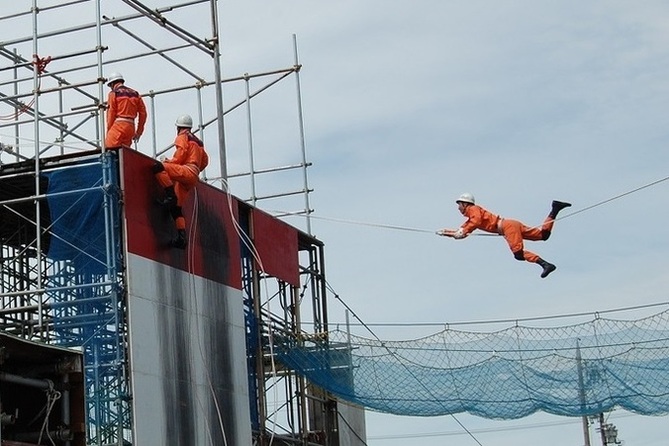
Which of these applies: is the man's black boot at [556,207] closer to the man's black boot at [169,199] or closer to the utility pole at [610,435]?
the man's black boot at [169,199]

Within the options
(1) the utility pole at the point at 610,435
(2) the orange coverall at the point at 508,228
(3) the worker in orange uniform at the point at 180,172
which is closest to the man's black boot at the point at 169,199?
(3) the worker in orange uniform at the point at 180,172

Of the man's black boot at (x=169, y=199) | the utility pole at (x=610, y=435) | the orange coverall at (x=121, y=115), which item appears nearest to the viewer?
the orange coverall at (x=121, y=115)

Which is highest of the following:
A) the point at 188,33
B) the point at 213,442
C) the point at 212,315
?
the point at 188,33

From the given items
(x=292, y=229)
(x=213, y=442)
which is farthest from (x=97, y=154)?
(x=292, y=229)

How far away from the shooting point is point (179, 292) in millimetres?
27188

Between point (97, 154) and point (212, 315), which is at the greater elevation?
point (97, 154)

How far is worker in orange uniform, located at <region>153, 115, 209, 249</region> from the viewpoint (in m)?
27.0

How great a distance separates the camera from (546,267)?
2692 centimetres

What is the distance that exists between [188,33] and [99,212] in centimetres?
635

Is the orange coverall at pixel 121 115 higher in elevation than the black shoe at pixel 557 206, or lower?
higher

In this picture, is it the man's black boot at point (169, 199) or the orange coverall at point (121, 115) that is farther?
the man's black boot at point (169, 199)

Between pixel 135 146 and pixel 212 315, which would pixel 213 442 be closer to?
pixel 212 315

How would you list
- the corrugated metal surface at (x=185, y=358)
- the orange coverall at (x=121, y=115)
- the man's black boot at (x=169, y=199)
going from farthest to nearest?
the man's black boot at (x=169, y=199)
the orange coverall at (x=121, y=115)
the corrugated metal surface at (x=185, y=358)

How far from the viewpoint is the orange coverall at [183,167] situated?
27.0 metres
